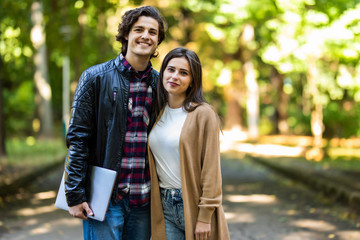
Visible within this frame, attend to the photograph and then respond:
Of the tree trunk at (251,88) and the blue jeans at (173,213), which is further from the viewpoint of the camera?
the tree trunk at (251,88)

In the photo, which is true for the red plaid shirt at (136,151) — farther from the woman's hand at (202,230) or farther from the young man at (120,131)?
the woman's hand at (202,230)

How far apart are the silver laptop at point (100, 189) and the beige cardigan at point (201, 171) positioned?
45 centimetres

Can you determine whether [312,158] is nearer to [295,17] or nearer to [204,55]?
[295,17]


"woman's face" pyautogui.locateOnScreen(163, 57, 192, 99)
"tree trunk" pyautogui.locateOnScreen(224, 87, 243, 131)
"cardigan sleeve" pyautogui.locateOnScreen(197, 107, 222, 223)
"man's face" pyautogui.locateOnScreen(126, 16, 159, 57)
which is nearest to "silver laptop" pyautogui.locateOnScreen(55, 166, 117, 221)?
"cardigan sleeve" pyautogui.locateOnScreen(197, 107, 222, 223)

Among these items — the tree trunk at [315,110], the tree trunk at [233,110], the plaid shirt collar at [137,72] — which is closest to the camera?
the plaid shirt collar at [137,72]

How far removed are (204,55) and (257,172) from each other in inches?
603

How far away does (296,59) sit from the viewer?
16875 millimetres

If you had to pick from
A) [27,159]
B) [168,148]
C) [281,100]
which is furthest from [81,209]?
[281,100]

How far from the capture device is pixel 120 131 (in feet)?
9.93

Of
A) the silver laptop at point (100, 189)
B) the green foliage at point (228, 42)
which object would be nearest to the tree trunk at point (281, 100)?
the green foliage at point (228, 42)

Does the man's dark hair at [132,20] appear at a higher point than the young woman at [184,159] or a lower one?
higher

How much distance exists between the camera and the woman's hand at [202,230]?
2973 millimetres

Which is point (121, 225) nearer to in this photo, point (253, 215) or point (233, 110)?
point (253, 215)

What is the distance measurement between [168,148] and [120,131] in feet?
1.06
